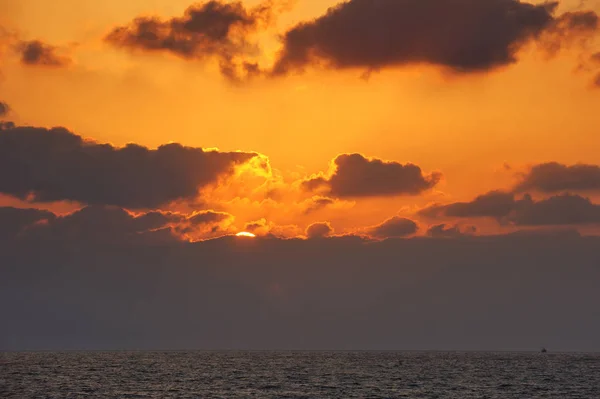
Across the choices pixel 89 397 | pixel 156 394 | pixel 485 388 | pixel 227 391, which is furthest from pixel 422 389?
pixel 89 397

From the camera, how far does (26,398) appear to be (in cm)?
14950

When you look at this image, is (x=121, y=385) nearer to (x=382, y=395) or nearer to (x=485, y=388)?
(x=382, y=395)

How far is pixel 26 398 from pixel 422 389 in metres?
77.9

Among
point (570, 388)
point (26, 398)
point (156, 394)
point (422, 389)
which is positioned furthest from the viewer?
point (570, 388)

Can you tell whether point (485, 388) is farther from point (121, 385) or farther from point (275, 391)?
point (121, 385)

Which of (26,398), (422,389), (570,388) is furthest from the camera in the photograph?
(570,388)

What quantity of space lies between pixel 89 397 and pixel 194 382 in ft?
151

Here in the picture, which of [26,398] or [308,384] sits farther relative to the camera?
[308,384]

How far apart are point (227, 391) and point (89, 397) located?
2727cm

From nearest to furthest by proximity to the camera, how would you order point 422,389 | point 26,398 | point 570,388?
point 26,398
point 422,389
point 570,388

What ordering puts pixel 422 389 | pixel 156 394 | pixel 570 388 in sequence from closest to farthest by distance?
1. pixel 156 394
2. pixel 422 389
3. pixel 570 388

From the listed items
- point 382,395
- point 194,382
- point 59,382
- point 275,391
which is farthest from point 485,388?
point 59,382

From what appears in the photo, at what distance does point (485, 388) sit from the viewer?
607 ft

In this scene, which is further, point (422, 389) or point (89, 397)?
point (422, 389)
